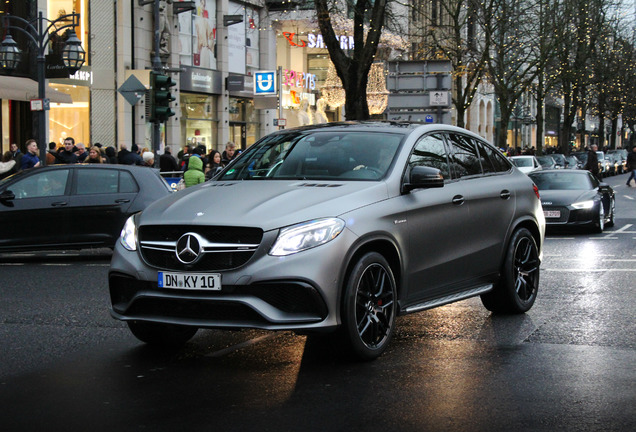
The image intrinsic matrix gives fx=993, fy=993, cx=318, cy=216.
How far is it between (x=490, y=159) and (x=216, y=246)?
3510 millimetres

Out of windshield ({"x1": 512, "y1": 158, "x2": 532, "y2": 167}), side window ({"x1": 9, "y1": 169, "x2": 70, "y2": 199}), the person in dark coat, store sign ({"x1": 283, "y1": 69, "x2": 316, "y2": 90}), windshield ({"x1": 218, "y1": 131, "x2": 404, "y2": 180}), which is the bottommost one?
windshield ({"x1": 512, "y1": 158, "x2": 532, "y2": 167})

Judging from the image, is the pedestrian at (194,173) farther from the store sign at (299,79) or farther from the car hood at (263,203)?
the store sign at (299,79)

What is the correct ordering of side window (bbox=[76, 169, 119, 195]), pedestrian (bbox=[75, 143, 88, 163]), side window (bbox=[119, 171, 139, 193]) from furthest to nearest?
pedestrian (bbox=[75, 143, 88, 163])
side window (bbox=[119, 171, 139, 193])
side window (bbox=[76, 169, 119, 195])

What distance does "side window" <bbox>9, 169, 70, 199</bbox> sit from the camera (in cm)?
1482

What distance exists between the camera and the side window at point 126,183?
50.4 ft

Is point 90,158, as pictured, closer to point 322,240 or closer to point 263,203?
point 263,203

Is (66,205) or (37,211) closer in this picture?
(37,211)

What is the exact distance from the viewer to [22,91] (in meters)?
26.8

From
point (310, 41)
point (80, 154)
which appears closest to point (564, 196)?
point (80, 154)

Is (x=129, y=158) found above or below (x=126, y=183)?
above

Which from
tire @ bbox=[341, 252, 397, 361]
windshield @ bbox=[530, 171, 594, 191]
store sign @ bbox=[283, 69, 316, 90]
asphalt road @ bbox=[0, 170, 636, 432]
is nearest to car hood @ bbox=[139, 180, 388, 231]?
tire @ bbox=[341, 252, 397, 361]

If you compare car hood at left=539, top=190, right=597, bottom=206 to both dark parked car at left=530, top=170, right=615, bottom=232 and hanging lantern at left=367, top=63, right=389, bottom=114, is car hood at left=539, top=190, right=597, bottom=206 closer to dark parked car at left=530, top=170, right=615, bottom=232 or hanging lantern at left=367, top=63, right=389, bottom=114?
dark parked car at left=530, top=170, right=615, bottom=232

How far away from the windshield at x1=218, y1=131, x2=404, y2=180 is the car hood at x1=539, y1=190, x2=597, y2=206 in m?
12.3

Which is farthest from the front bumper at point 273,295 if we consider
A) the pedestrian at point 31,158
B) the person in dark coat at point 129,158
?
the person in dark coat at point 129,158
